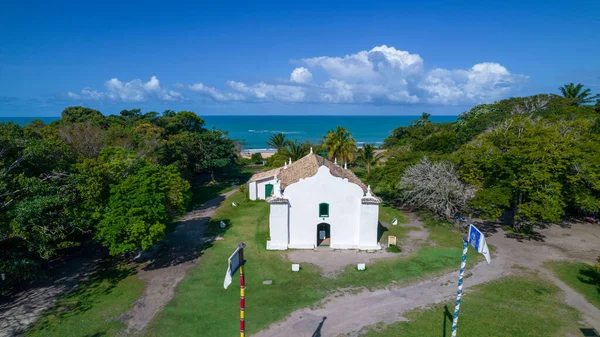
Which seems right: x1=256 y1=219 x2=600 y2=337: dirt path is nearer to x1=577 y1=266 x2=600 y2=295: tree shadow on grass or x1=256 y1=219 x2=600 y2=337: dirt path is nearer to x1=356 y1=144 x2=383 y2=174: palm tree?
x1=577 y1=266 x2=600 y2=295: tree shadow on grass

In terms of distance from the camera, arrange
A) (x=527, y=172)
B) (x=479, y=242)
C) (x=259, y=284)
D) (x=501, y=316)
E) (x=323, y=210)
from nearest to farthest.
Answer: (x=479, y=242), (x=501, y=316), (x=259, y=284), (x=323, y=210), (x=527, y=172)

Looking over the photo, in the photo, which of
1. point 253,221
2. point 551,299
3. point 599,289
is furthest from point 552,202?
point 253,221

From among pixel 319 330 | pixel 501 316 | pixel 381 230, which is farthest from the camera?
pixel 381 230

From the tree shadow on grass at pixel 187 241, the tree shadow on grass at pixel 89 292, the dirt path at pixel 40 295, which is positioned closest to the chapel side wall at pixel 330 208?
the tree shadow on grass at pixel 187 241

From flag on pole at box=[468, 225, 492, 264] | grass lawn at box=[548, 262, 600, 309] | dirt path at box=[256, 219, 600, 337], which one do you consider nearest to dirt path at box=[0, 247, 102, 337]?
dirt path at box=[256, 219, 600, 337]

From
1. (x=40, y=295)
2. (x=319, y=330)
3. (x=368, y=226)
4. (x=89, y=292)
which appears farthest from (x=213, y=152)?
(x=319, y=330)

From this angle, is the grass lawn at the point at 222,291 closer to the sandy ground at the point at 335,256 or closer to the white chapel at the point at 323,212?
the sandy ground at the point at 335,256

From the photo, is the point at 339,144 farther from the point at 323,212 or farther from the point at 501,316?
the point at 501,316

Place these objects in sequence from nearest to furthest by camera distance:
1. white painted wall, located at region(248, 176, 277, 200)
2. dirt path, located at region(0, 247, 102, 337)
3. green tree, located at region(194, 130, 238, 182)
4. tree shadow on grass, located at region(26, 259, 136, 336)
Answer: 1. dirt path, located at region(0, 247, 102, 337)
2. tree shadow on grass, located at region(26, 259, 136, 336)
3. white painted wall, located at region(248, 176, 277, 200)
4. green tree, located at region(194, 130, 238, 182)
